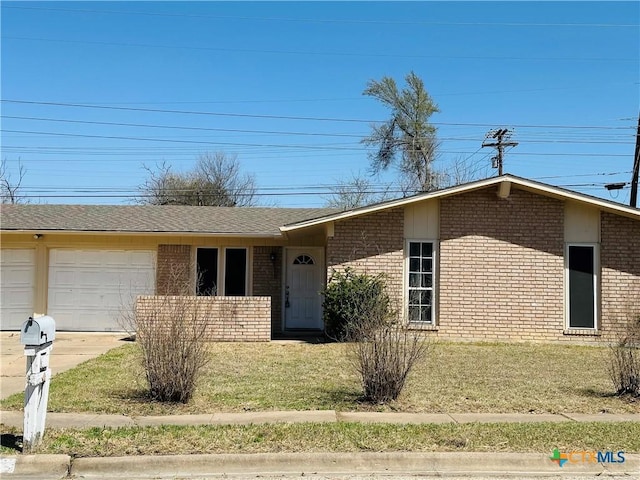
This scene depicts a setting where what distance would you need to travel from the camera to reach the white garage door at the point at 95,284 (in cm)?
1702

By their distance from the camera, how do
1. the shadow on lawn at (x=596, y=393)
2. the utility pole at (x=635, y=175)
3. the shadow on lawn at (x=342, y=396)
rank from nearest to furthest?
the shadow on lawn at (x=342, y=396) → the shadow on lawn at (x=596, y=393) → the utility pole at (x=635, y=175)

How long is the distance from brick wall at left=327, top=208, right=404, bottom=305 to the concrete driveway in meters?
5.72

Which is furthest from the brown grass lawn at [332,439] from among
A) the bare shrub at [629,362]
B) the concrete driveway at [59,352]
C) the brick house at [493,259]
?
the brick house at [493,259]

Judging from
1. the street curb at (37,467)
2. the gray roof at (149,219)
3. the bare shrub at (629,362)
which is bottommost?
the street curb at (37,467)

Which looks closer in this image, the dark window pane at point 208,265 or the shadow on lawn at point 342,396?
the shadow on lawn at point 342,396

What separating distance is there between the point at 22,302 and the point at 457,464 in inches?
578

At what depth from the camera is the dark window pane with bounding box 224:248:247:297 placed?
17484 mm

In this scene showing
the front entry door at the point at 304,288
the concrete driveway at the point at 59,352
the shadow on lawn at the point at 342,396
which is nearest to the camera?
the shadow on lawn at the point at 342,396

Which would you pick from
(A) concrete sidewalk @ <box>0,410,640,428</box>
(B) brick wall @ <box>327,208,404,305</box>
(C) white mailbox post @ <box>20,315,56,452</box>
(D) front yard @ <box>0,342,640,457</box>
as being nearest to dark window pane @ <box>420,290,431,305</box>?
(B) brick wall @ <box>327,208,404,305</box>

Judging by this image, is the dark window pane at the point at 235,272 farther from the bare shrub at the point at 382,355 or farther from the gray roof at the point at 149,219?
the bare shrub at the point at 382,355

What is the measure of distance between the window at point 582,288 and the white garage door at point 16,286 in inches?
559

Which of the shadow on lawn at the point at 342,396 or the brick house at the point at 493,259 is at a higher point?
the brick house at the point at 493,259

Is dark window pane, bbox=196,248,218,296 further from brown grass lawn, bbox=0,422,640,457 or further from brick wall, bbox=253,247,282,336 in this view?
brown grass lawn, bbox=0,422,640,457

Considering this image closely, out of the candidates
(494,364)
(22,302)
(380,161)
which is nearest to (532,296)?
(494,364)
